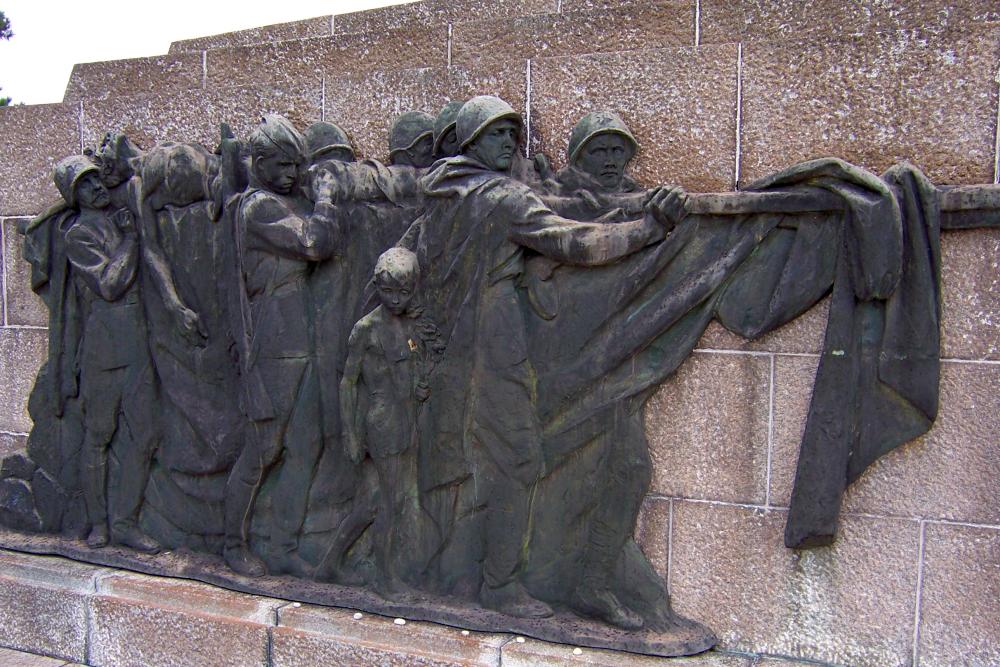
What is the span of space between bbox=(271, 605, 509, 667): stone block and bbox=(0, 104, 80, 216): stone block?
141 inches

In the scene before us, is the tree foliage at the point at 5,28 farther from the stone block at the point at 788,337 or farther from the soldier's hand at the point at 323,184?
the stone block at the point at 788,337

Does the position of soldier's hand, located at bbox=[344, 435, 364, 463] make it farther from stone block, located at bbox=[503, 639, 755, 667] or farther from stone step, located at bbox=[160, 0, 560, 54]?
stone step, located at bbox=[160, 0, 560, 54]

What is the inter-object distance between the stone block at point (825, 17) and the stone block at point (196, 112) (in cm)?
247

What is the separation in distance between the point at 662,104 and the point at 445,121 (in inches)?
48.0

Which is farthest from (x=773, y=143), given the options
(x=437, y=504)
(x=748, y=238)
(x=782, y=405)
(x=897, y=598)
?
(x=437, y=504)

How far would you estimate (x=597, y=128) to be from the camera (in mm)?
4605

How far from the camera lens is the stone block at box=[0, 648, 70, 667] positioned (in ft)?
19.1

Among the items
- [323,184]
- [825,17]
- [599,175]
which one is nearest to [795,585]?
[599,175]

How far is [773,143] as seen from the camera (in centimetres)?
448

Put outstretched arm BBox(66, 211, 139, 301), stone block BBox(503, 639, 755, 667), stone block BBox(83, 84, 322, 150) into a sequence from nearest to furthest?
stone block BBox(503, 639, 755, 667) → stone block BBox(83, 84, 322, 150) → outstretched arm BBox(66, 211, 139, 301)

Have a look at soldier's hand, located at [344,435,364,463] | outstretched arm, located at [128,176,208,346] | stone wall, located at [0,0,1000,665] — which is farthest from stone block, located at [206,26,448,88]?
soldier's hand, located at [344,435,364,463]

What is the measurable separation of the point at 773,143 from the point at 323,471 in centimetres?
320

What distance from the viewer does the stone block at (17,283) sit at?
639 cm

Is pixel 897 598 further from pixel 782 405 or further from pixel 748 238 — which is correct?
pixel 748 238
